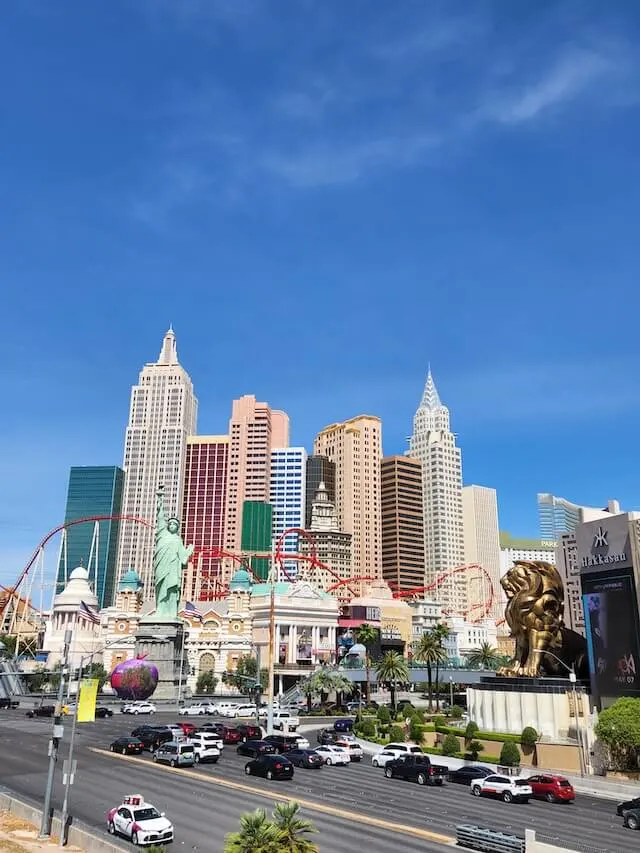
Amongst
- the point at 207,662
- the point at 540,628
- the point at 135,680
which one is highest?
the point at 540,628

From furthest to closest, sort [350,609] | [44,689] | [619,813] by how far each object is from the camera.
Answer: [350,609] → [44,689] → [619,813]

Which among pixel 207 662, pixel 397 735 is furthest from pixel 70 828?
pixel 207 662

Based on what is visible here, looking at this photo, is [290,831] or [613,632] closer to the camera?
[290,831]

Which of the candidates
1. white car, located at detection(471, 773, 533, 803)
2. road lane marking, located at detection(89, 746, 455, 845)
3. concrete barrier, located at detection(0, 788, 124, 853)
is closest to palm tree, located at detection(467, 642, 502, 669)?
white car, located at detection(471, 773, 533, 803)

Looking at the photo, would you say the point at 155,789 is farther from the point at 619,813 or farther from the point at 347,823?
the point at 619,813

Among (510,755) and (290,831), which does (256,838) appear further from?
(510,755)

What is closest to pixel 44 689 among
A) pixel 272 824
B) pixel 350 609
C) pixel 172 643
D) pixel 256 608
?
pixel 172 643

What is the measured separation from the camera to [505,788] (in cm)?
4138

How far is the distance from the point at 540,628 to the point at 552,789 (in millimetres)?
23143

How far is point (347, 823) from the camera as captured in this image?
33.2m

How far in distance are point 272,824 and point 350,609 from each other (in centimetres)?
14814

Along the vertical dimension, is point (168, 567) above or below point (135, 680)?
above

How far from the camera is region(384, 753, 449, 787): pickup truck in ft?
152

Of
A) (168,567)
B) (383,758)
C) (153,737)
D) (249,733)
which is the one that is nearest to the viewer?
(383,758)
